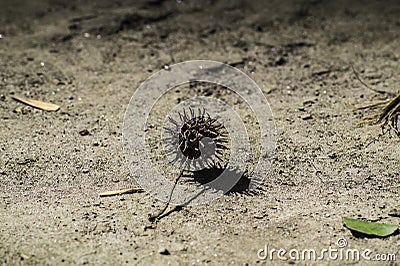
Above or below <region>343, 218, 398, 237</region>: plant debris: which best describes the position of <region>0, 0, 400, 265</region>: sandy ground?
above

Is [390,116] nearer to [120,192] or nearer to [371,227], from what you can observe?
[371,227]

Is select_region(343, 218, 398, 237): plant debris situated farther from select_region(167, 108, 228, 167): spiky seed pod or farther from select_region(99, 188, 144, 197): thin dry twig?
select_region(99, 188, 144, 197): thin dry twig

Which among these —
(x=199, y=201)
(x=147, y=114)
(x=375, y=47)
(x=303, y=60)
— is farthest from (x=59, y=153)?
(x=375, y=47)

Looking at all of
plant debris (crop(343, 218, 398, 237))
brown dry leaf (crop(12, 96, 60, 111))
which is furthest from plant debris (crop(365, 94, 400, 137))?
brown dry leaf (crop(12, 96, 60, 111))

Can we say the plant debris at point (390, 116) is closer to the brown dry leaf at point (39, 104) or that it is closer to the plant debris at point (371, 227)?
the plant debris at point (371, 227)

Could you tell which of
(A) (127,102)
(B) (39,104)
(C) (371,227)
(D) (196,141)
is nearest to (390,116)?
(C) (371,227)

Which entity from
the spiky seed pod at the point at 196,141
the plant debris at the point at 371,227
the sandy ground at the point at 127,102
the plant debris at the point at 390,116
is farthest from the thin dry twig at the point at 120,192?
the plant debris at the point at 390,116

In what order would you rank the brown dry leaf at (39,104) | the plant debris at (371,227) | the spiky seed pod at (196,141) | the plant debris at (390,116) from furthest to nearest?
the brown dry leaf at (39,104)
the plant debris at (390,116)
the spiky seed pod at (196,141)
the plant debris at (371,227)

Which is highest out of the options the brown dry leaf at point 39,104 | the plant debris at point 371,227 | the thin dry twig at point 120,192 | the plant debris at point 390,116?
the brown dry leaf at point 39,104
